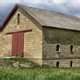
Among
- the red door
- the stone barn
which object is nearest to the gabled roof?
the stone barn

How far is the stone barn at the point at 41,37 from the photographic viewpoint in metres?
38.2

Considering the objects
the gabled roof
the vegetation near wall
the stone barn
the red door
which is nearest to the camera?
the stone barn

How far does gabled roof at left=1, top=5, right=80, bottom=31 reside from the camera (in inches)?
1531

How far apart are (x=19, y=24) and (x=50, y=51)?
5956 millimetres

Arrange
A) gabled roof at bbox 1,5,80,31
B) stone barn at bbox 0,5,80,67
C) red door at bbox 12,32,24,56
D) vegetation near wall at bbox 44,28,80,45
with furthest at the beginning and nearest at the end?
red door at bbox 12,32,24,56 → gabled roof at bbox 1,5,80,31 → vegetation near wall at bbox 44,28,80,45 → stone barn at bbox 0,5,80,67

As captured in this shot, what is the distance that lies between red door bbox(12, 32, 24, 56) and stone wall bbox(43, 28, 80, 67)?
3912 millimetres

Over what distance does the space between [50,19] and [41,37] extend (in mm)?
4099

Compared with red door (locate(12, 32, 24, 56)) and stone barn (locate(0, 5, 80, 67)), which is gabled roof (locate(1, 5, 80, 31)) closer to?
stone barn (locate(0, 5, 80, 67))

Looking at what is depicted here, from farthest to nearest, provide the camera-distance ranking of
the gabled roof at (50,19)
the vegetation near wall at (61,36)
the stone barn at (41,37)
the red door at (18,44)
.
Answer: the red door at (18,44) < the gabled roof at (50,19) < the vegetation near wall at (61,36) < the stone barn at (41,37)

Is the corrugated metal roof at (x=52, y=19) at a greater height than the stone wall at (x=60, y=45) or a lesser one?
greater

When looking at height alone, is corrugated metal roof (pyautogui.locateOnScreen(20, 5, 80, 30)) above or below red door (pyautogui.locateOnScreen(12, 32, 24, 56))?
above

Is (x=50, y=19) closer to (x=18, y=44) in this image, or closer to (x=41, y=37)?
(x=41, y=37)

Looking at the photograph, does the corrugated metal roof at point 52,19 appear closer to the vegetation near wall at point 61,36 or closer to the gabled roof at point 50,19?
the gabled roof at point 50,19

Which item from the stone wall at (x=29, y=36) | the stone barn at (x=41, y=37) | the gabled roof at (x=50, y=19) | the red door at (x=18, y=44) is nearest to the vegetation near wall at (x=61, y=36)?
the stone barn at (x=41, y=37)
